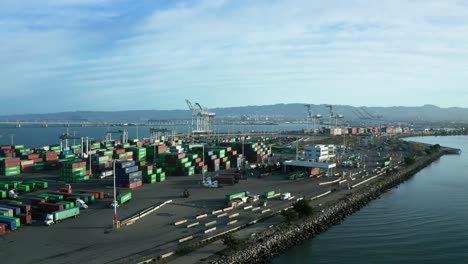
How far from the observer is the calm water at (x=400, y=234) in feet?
21.9

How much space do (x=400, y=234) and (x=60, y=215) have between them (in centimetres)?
655

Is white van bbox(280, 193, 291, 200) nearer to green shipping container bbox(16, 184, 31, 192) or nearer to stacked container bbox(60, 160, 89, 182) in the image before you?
stacked container bbox(60, 160, 89, 182)

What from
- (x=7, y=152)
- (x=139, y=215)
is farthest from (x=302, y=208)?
(x=7, y=152)

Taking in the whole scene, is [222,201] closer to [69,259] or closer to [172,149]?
[69,259]

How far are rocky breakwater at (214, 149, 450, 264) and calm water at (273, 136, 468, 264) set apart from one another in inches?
6.5

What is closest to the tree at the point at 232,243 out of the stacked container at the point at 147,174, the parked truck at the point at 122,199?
the parked truck at the point at 122,199

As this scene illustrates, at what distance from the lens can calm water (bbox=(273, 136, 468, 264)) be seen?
6.66 meters

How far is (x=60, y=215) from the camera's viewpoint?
24.9 feet

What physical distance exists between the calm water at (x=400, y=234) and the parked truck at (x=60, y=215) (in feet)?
13.7

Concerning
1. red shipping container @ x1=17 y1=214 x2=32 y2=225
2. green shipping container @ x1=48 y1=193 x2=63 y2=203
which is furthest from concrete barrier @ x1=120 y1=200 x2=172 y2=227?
green shipping container @ x1=48 y1=193 x2=63 y2=203

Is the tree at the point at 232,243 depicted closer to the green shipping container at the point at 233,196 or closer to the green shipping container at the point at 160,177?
the green shipping container at the point at 233,196

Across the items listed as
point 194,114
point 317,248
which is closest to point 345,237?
point 317,248

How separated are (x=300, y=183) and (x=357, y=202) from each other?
7.41 ft

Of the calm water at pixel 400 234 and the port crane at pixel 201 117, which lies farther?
→ the port crane at pixel 201 117
